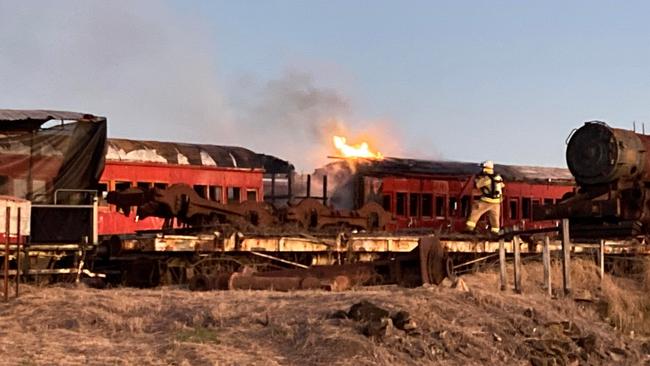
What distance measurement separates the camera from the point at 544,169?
33875 mm

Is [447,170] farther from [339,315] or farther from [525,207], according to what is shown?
[339,315]

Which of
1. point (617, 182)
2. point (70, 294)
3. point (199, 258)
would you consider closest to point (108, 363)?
point (70, 294)

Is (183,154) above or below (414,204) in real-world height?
above

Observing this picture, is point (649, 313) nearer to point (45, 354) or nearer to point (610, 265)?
point (610, 265)

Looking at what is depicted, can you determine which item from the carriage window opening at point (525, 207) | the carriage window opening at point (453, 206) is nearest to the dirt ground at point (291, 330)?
the carriage window opening at point (453, 206)

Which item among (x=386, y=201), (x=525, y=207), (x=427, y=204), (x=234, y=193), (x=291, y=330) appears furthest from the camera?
(x=525, y=207)

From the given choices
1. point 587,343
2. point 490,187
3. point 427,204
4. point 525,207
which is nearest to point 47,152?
point 587,343

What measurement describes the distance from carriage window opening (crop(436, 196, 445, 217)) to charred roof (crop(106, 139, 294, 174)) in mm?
5175

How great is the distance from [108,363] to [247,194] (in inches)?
639

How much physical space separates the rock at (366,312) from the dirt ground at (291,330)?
14 centimetres

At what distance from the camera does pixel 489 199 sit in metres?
21.2

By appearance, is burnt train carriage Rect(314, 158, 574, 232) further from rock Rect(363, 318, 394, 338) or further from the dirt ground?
rock Rect(363, 318, 394, 338)

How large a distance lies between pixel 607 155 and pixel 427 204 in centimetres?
652

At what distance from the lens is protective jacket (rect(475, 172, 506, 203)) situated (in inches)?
824
